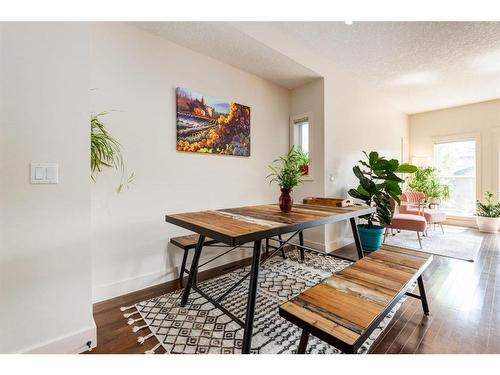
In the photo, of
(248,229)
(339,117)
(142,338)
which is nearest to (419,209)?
(339,117)

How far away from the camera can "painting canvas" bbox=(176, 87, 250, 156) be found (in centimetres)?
258

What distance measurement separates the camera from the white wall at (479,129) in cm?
494

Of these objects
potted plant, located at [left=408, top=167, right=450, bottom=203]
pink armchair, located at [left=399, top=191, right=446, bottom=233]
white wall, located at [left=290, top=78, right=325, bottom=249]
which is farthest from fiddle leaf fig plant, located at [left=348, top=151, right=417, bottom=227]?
potted plant, located at [left=408, top=167, right=450, bottom=203]

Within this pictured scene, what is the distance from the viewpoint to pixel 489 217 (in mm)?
4719

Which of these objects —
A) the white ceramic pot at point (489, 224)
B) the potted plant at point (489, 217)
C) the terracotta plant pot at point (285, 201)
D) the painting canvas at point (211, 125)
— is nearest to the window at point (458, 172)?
the potted plant at point (489, 217)

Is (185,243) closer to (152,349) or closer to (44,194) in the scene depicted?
(152,349)

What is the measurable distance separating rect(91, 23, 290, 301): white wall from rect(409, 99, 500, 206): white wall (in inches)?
213

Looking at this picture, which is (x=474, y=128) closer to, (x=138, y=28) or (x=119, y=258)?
(x=138, y=28)

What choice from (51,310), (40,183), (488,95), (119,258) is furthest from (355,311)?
(488,95)

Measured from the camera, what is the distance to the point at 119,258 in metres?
2.20

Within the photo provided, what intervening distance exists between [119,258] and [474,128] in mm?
7147

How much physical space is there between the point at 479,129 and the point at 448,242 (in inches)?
117

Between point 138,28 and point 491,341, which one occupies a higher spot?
point 138,28

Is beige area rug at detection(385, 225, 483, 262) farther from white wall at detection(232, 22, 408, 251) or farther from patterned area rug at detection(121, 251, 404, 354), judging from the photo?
patterned area rug at detection(121, 251, 404, 354)
